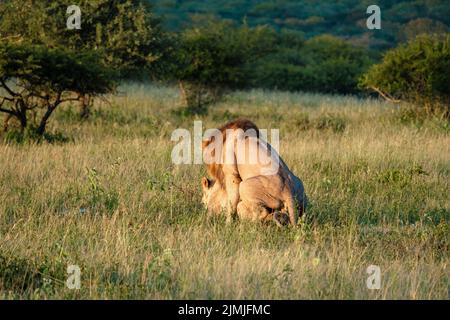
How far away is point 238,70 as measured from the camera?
70.4 ft

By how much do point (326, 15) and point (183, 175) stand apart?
58.2m

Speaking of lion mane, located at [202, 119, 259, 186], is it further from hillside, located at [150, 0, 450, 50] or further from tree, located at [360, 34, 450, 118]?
hillside, located at [150, 0, 450, 50]

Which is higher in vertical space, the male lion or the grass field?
the male lion

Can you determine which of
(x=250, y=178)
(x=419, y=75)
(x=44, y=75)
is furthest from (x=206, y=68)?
(x=250, y=178)

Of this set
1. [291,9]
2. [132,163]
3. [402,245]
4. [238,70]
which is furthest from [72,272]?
[291,9]

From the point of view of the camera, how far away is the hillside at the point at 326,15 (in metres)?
59.5

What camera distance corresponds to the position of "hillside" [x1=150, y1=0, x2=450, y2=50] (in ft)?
195

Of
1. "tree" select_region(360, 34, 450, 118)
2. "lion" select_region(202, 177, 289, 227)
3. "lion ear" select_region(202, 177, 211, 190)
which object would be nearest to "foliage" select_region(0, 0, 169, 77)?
"tree" select_region(360, 34, 450, 118)

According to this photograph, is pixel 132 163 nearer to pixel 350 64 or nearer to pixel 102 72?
pixel 102 72

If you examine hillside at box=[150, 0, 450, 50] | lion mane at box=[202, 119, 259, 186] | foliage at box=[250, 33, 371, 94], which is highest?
hillside at box=[150, 0, 450, 50]

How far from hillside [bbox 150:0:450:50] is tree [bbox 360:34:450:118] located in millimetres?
38827

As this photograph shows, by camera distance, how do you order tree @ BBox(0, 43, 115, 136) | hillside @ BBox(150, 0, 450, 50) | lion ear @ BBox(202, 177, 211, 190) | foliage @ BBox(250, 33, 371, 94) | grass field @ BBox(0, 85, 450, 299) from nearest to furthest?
grass field @ BBox(0, 85, 450, 299)
lion ear @ BBox(202, 177, 211, 190)
tree @ BBox(0, 43, 115, 136)
foliage @ BBox(250, 33, 371, 94)
hillside @ BBox(150, 0, 450, 50)

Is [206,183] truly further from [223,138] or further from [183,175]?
[183,175]

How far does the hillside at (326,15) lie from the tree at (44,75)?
42.8m
